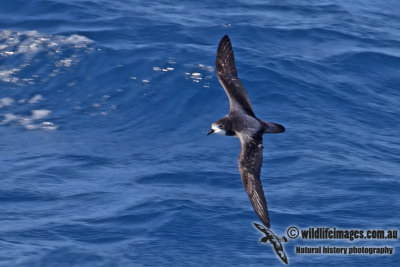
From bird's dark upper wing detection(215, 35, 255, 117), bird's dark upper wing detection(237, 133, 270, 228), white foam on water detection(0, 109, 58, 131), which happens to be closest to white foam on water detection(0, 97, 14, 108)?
white foam on water detection(0, 109, 58, 131)

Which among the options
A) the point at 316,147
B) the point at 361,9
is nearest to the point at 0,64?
the point at 316,147

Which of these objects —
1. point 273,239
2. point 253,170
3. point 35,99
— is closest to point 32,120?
point 35,99

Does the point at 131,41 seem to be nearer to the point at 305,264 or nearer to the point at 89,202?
the point at 89,202

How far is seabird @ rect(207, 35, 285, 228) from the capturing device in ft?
39.1

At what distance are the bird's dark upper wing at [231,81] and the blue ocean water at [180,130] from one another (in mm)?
2808

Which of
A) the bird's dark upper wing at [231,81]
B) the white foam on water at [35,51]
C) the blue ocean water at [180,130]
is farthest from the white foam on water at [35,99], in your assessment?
the bird's dark upper wing at [231,81]

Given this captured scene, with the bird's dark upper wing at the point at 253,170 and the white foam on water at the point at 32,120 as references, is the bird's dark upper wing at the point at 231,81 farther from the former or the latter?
the white foam on water at the point at 32,120

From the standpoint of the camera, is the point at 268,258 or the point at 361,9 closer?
the point at 268,258

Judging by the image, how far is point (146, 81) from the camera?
19.9m

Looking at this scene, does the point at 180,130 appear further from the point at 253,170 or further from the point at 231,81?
the point at 253,170

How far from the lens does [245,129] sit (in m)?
12.9

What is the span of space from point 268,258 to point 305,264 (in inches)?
30.9

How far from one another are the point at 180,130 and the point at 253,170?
6345 millimetres

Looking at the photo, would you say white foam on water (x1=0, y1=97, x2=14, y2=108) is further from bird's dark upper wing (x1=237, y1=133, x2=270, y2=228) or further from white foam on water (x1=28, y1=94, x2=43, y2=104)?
bird's dark upper wing (x1=237, y1=133, x2=270, y2=228)
